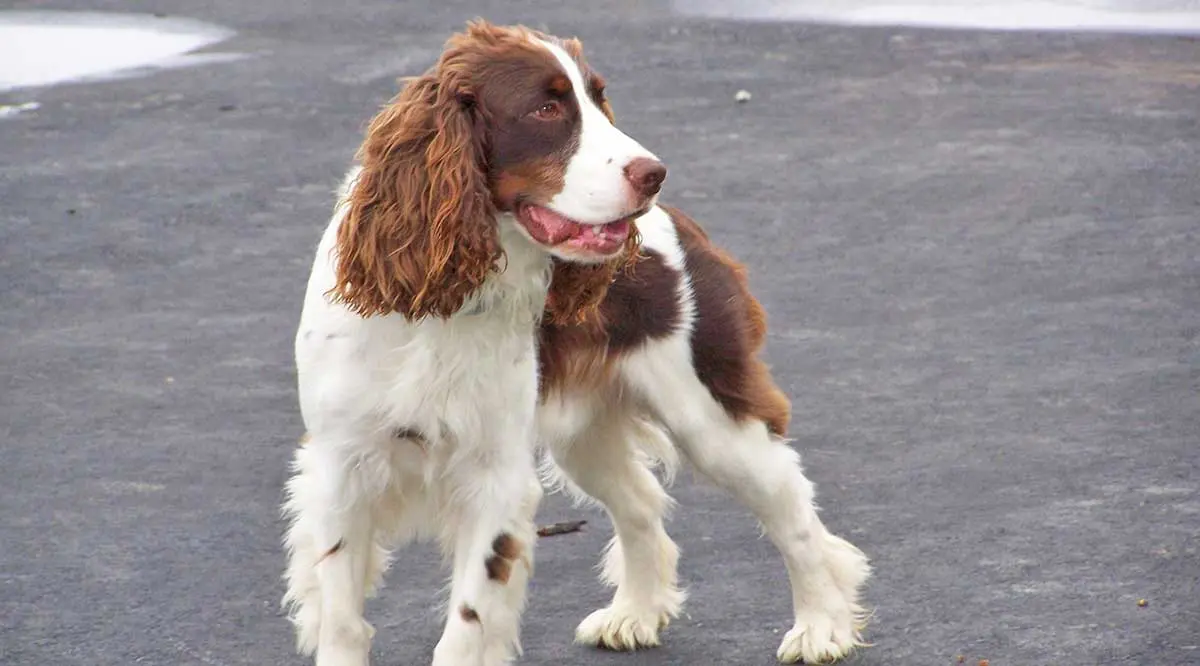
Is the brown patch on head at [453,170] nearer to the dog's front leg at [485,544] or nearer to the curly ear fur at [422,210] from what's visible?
the curly ear fur at [422,210]

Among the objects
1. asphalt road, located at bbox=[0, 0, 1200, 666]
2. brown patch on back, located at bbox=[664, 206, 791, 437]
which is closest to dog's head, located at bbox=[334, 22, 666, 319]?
brown patch on back, located at bbox=[664, 206, 791, 437]

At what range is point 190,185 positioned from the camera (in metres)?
9.97

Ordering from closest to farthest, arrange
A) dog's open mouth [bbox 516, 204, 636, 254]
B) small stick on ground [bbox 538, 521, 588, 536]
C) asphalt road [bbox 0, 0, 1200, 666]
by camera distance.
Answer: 1. dog's open mouth [bbox 516, 204, 636, 254]
2. asphalt road [bbox 0, 0, 1200, 666]
3. small stick on ground [bbox 538, 521, 588, 536]

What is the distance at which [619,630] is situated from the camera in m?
5.04

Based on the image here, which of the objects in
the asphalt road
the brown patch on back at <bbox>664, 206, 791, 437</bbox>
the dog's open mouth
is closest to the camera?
the dog's open mouth

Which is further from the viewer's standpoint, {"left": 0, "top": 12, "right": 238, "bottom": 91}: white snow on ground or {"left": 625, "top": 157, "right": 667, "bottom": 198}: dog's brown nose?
{"left": 0, "top": 12, "right": 238, "bottom": 91}: white snow on ground

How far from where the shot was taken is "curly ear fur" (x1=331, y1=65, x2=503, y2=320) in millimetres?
3855

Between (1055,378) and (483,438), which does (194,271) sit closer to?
(1055,378)

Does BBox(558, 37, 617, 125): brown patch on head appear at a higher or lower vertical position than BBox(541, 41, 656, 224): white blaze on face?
higher

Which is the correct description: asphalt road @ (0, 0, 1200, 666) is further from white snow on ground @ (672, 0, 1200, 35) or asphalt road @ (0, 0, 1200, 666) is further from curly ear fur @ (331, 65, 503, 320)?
curly ear fur @ (331, 65, 503, 320)

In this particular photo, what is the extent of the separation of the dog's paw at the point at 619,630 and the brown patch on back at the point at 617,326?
721 mm

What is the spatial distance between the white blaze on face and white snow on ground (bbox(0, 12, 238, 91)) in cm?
950

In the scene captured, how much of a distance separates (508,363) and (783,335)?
3.50m

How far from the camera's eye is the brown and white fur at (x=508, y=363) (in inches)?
154
